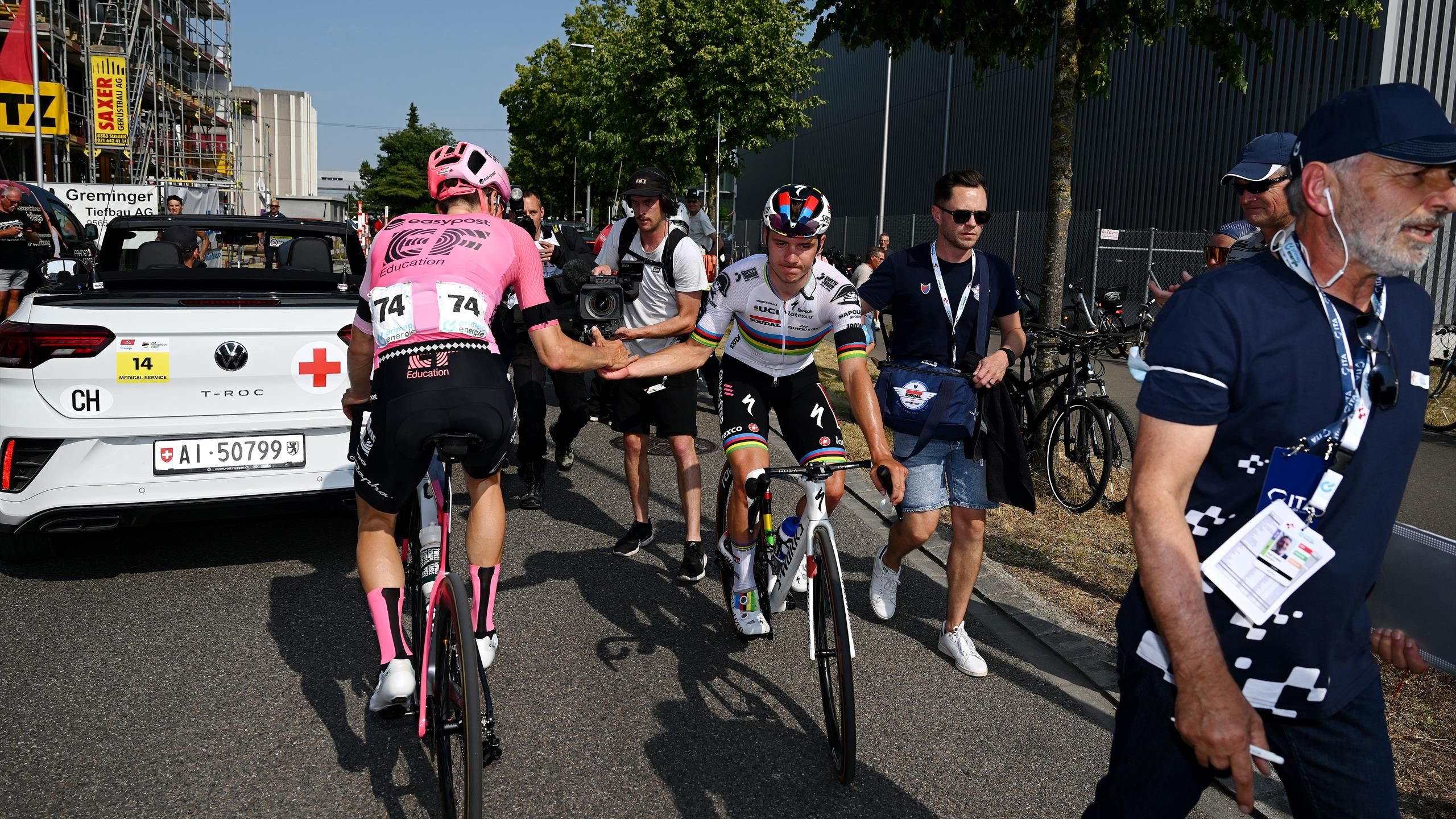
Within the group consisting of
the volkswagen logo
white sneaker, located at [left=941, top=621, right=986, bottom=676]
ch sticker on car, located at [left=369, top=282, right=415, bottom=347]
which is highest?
ch sticker on car, located at [left=369, top=282, right=415, bottom=347]

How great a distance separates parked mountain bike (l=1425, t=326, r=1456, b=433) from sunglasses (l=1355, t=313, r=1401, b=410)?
10.5m

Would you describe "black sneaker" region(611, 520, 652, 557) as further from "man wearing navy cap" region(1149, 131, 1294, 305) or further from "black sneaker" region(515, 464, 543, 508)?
"man wearing navy cap" region(1149, 131, 1294, 305)

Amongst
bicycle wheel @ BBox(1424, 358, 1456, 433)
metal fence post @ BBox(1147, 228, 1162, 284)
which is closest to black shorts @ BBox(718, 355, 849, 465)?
bicycle wheel @ BBox(1424, 358, 1456, 433)

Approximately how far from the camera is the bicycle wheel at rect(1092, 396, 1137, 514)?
278 inches

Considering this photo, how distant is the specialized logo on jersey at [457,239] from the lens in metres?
3.26

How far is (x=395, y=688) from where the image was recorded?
128 inches

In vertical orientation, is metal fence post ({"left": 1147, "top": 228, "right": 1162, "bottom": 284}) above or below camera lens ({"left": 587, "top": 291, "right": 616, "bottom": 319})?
above

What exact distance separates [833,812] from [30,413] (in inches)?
154

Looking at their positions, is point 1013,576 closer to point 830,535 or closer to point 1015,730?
point 1015,730

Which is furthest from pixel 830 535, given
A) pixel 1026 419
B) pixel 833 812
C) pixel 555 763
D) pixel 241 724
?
pixel 1026 419

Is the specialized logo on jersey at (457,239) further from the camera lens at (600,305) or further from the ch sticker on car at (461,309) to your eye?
the camera lens at (600,305)

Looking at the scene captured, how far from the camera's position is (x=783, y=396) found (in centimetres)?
468

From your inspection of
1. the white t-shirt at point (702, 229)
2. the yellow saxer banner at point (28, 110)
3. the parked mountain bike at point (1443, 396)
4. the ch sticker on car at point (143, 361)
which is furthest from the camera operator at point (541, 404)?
the yellow saxer banner at point (28, 110)

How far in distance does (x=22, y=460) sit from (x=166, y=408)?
0.63 m
